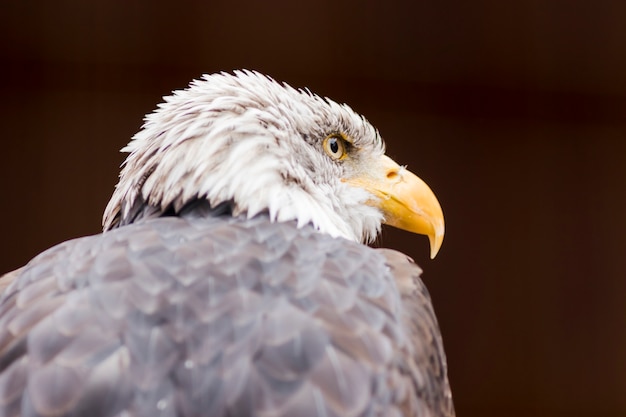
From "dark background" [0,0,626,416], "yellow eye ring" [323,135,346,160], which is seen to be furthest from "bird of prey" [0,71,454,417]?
"dark background" [0,0,626,416]

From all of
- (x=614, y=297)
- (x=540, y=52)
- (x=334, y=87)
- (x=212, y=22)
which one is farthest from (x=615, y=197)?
(x=212, y=22)

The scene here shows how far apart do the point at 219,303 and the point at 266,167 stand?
492 mm

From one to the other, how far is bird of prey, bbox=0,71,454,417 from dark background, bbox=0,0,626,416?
1.22 metres

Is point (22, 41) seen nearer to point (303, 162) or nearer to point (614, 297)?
point (303, 162)

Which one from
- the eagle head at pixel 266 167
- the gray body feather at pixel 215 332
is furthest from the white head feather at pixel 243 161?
the gray body feather at pixel 215 332

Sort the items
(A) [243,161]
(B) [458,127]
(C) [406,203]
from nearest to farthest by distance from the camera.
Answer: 1. (A) [243,161]
2. (C) [406,203]
3. (B) [458,127]

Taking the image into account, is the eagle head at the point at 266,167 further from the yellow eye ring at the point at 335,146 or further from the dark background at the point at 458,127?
the dark background at the point at 458,127

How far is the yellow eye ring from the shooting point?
1.77 metres

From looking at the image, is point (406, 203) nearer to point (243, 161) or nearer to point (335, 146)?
point (335, 146)

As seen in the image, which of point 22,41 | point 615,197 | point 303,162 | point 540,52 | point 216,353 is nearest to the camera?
point 216,353

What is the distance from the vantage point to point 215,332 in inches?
43.4

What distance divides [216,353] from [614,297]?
8.26 feet

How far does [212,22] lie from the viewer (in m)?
2.77

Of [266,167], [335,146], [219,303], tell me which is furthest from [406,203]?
[219,303]
